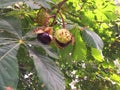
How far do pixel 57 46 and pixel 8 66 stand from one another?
18cm

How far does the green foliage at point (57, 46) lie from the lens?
0.55m

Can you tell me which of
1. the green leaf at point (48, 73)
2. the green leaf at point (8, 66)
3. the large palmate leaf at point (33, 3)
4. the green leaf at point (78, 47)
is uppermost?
the large palmate leaf at point (33, 3)

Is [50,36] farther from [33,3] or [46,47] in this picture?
[33,3]

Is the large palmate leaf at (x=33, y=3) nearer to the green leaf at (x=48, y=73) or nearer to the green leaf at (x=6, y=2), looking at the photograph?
the green leaf at (x=6, y=2)

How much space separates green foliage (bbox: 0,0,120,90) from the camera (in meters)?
0.55

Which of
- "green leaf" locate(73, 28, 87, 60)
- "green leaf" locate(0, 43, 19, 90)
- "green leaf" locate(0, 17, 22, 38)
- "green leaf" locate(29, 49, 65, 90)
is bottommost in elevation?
"green leaf" locate(73, 28, 87, 60)

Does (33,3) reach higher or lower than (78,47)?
higher

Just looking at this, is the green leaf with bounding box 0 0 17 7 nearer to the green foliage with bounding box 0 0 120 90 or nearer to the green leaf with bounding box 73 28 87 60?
the green foliage with bounding box 0 0 120 90

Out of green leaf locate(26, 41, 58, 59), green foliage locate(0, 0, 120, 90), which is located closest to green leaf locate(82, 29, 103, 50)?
green foliage locate(0, 0, 120, 90)

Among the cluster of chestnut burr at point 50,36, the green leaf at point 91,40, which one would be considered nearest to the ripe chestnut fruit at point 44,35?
the cluster of chestnut burr at point 50,36

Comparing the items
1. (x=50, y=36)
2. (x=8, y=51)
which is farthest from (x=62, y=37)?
(x=8, y=51)

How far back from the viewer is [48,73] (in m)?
0.55

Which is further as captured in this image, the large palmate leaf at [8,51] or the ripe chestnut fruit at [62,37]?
the ripe chestnut fruit at [62,37]

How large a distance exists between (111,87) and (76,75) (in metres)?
0.16
